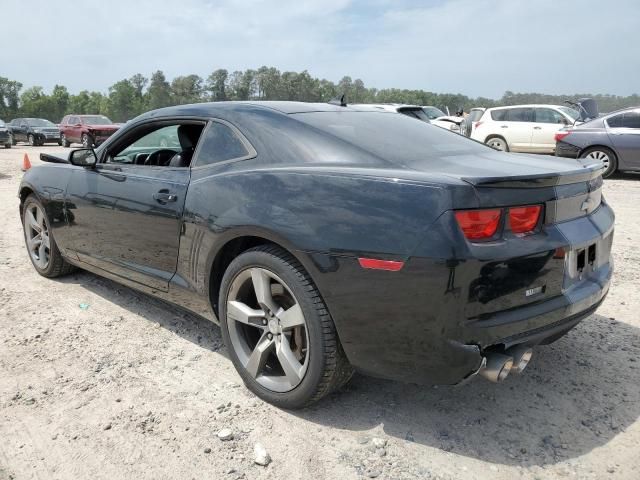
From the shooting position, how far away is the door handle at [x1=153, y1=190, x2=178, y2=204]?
294cm

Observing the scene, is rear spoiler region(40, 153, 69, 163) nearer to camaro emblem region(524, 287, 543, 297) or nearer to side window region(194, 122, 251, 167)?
side window region(194, 122, 251, 167)

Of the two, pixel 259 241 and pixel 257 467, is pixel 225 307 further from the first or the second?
pixel 257 467

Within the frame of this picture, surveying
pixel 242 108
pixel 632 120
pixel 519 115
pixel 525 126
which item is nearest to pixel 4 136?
pixel 519 115

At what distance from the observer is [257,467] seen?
214 cm

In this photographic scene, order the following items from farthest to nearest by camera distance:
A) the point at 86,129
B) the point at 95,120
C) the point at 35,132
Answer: the point at 35,132 → the point at 95,120 → the point at 86,129

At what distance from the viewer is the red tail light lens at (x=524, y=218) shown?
204cm

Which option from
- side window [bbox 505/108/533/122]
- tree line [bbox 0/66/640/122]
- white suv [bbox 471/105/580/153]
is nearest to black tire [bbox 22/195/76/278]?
white suv [bbox 471/105/580/153]

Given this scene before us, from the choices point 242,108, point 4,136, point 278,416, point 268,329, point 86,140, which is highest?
point 242,108

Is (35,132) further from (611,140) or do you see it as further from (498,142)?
(611,140)

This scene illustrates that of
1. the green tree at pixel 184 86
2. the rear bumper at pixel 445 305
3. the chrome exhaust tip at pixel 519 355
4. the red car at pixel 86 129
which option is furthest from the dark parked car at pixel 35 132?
the green tree at pixel 184 86

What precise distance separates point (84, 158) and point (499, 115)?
1342 cm

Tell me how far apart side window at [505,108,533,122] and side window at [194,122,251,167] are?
13318 mm

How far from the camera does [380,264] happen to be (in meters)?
2.05

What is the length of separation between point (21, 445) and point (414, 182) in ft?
6.79
